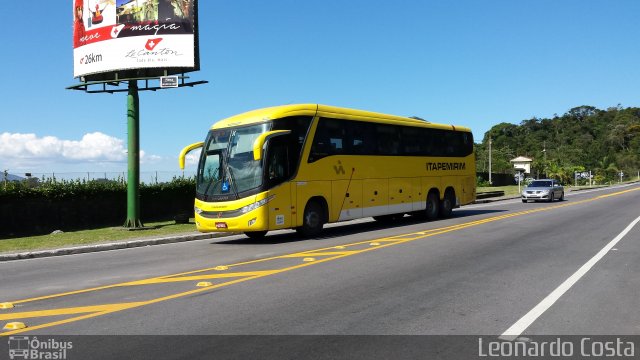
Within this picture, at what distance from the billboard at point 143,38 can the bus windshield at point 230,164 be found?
8.07 m

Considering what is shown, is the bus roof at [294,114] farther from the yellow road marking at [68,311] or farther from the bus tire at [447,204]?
the yellow road marking at [68,311]

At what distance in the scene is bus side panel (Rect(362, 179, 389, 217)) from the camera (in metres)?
17.6

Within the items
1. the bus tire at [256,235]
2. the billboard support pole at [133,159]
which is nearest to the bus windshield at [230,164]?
the bus tire at [256,235]

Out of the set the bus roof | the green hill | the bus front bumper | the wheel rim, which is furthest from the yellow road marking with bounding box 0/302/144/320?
the green hill

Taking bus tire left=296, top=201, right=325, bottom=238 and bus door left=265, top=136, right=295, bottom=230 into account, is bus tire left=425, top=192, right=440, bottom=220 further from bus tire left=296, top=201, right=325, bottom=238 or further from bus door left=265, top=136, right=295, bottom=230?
bus door left=265, top=136, right=295, bottom=230

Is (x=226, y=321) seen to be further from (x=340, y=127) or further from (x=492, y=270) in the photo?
(x=340, y=127)

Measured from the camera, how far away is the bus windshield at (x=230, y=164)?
14118 millimetres

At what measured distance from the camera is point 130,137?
69.4 feet

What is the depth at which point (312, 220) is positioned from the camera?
15547mm

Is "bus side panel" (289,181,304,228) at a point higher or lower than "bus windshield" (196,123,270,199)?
lower

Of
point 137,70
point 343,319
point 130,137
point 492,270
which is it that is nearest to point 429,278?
point 492,270

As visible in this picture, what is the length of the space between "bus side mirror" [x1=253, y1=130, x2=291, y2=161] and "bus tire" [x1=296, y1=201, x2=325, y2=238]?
242cm

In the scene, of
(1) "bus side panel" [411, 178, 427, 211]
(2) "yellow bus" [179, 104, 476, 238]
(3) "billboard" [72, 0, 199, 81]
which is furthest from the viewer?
(3) "billboard" [72, 0, 199, 81]

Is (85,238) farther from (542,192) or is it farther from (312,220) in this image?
(542,192)
